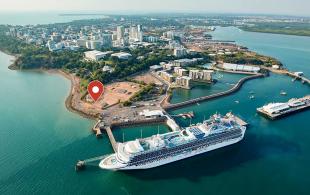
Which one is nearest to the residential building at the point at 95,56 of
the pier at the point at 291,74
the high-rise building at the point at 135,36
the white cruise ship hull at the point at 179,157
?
the high-rise building at the point at 135,36

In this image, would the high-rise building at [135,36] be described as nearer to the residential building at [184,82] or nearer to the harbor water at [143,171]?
the residential building at [184,82]

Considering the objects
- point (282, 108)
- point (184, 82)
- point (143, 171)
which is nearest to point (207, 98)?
point (184, 82)

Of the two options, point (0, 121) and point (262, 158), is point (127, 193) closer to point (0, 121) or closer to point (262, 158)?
point (262, 158)

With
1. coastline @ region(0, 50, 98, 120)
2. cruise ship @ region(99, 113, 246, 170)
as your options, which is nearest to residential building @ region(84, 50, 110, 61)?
coastline @ region(0, 50, 98, 120)

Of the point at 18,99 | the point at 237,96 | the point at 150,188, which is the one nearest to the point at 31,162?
the point at 150,188

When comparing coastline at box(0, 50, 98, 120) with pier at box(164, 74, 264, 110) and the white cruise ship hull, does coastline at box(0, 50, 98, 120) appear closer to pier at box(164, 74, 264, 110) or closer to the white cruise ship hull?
pier at box(164, 74, 264, 110)
